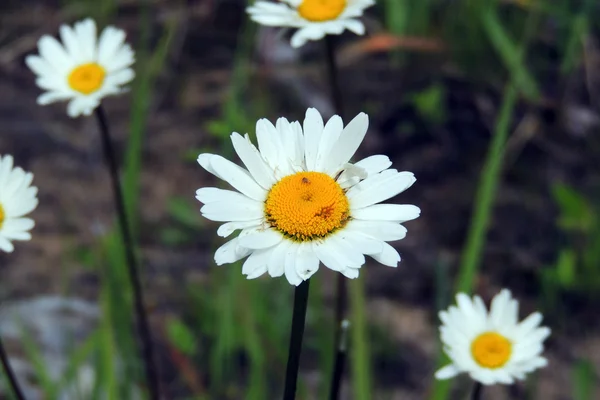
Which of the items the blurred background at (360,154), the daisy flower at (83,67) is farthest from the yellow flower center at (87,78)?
the blurred background at (360,154)

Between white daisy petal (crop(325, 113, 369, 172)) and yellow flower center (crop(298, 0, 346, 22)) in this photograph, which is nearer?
white daisy petal (crop(325, 113, 369, 172))

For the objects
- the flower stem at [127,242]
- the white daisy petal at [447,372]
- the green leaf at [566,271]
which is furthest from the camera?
the green leaf at [566,271]

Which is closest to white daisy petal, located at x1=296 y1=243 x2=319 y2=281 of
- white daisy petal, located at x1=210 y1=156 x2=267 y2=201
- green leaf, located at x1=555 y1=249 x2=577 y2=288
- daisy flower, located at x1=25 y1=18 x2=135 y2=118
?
white daisy petal, located at x1=210 y1=156 x2=267 y2=201

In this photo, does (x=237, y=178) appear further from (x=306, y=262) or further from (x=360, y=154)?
(x=360, y=154)

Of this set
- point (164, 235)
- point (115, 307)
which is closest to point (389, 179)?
point (115, 307)

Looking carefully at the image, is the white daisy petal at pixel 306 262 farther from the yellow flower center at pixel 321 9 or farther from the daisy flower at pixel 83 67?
the yellow flower center at pixel 321 9

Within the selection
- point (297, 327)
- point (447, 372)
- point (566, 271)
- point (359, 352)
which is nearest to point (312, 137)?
point (297, 327)

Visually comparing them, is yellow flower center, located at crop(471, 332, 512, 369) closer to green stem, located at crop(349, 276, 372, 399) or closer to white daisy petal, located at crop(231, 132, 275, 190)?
green stem, located at crop(349, 276, 372, 399)
